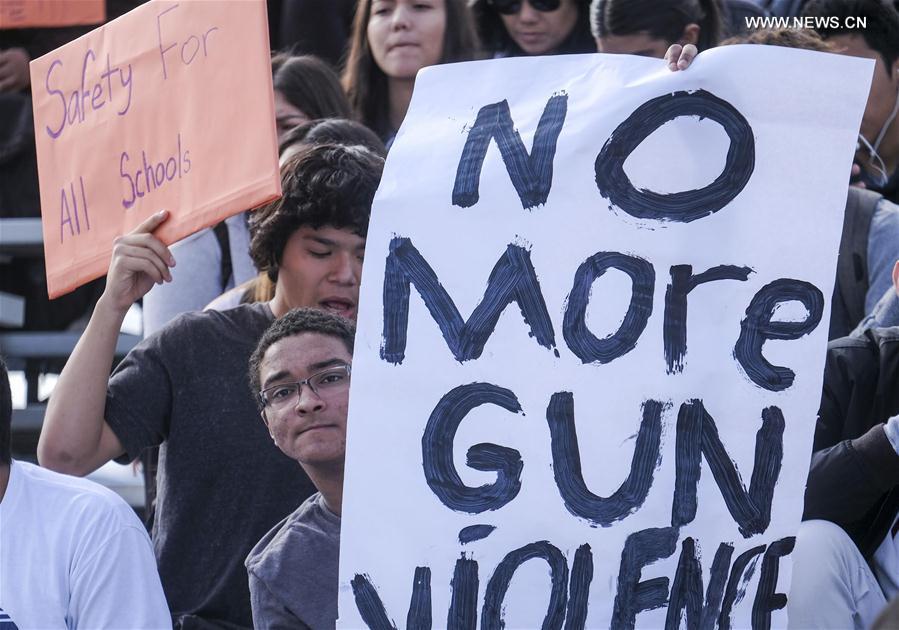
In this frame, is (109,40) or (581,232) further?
(109,40)

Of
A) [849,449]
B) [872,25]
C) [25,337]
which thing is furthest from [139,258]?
[872,25]

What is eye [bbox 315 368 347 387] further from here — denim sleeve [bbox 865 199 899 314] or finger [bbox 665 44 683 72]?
denim sleeve [bbox 865 199 899 314]

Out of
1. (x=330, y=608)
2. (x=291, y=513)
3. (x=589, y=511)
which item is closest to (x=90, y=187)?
(x=291, y=513)

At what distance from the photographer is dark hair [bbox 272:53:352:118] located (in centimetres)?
431

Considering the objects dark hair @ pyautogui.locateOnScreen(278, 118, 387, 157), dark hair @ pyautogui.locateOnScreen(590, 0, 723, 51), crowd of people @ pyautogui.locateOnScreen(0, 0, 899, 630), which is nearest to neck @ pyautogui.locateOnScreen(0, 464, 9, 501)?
crowd of people @ pyautogui.locateOnScreen(0, 0, 899, 630)

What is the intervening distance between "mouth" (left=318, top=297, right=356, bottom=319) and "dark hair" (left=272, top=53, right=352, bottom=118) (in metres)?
1.01

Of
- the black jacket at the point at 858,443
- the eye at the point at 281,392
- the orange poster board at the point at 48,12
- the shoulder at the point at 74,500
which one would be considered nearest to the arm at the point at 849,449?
the black jacket at the point at 858,443

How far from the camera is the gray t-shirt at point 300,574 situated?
2861 millimetres

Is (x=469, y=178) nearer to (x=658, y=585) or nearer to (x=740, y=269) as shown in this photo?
(x=740, y=269)

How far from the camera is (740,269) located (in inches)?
104

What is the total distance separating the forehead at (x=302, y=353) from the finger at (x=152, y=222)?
0.30 m

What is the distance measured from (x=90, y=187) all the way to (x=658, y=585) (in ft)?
4.47

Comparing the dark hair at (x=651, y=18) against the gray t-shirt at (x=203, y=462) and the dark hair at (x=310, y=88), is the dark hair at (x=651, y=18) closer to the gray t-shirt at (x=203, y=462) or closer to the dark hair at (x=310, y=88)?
the dark hair at (x=310, y=88)

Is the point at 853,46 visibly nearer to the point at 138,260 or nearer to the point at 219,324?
the point at 219,324
